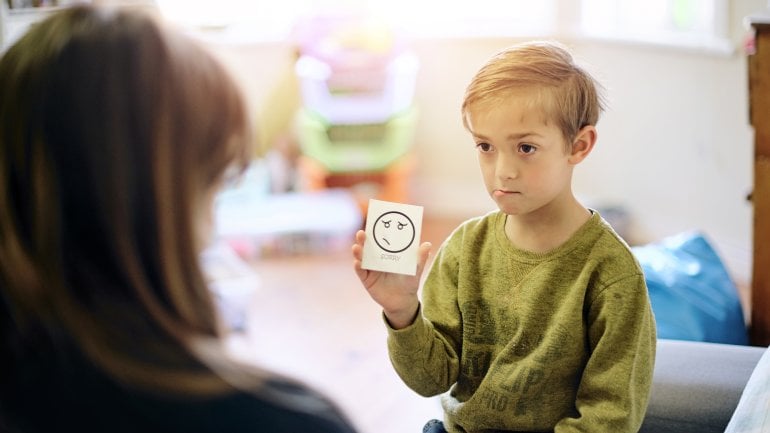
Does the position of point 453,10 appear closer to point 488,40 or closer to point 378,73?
point 488,40

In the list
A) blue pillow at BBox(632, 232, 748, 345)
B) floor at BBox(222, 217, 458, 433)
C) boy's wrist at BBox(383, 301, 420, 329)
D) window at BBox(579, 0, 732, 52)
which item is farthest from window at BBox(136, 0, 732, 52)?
boy's wrist at BBox(383, 301, 420, 329)

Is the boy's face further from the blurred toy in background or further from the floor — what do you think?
the blurred toy in background

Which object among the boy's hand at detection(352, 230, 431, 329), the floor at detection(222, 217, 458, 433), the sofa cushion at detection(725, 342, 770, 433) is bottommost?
the floor at detection(222, 217, 458, 433)

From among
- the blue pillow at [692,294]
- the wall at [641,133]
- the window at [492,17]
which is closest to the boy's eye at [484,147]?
the blue pillow at [692,294]

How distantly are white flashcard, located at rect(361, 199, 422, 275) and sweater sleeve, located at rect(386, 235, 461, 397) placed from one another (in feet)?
0.35

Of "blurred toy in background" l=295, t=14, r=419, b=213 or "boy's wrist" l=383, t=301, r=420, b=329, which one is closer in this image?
"boy's wrist" l=383, t=301, r=420, b=329

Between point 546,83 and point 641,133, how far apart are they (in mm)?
2561

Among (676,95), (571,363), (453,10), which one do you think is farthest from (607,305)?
(453,10)

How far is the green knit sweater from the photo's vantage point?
1.33m

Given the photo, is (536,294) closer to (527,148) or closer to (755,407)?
(527,148)

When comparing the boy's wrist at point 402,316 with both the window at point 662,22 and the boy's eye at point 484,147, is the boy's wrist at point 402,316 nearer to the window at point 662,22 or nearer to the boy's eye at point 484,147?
the boy's eye at point 484,147

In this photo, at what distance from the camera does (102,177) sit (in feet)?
2.66

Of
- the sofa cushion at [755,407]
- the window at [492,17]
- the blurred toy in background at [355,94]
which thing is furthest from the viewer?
the blurred toy in background at [355,94]

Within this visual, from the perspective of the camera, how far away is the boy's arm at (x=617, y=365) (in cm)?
132
